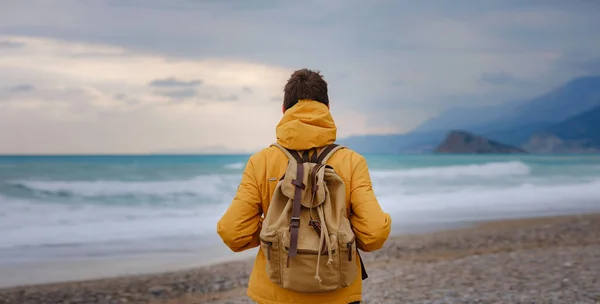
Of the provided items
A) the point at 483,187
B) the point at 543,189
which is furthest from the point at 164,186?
the point at 543,189

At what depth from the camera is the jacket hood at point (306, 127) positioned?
2500 mm

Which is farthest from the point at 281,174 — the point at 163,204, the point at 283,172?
the point at 163,204

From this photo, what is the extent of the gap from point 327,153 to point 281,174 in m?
0.19

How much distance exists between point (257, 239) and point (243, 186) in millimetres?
221

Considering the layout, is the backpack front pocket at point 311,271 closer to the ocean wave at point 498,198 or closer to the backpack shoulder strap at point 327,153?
the backpack shoulder strap at point 327,153

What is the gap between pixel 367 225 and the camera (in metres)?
2.46

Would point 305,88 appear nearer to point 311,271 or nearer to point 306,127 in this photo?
point 306,127

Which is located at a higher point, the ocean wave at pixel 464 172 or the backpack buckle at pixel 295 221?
the ocean wave at pixel 464 172

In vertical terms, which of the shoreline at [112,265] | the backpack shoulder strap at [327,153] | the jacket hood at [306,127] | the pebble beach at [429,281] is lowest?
the pebble beach at [429,281]

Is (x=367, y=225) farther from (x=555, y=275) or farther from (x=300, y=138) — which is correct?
(x=555, y=275)

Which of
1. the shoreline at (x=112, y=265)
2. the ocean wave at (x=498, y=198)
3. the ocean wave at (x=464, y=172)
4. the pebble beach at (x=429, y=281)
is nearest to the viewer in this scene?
the pebble beach at (x=429, y=281)

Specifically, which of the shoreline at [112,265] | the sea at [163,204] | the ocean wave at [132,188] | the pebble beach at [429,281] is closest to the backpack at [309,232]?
the pebble beach at [429,281]

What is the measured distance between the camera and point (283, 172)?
8.32ft

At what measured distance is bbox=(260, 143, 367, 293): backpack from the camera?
242 centimetres
